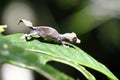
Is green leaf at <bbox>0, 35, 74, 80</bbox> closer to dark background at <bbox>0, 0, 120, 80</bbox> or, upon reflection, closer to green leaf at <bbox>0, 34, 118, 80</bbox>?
green leaf at <bbox>0, 34, 118, 80</bbox>

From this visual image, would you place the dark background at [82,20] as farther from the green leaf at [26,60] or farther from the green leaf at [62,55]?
the green leaf at [26,60]

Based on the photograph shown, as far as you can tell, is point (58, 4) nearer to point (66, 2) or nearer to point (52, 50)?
point (66, 2)

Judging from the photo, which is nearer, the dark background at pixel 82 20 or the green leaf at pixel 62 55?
the green leaf at pixel 62 55

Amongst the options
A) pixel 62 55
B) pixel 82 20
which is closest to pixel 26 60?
pixel 62 55

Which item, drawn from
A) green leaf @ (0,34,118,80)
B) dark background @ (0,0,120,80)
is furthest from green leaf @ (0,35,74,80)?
dark background @ (0,0,120,80)

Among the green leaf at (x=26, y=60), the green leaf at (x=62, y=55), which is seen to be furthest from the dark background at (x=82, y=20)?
the green leaf at (x=26, y=60)

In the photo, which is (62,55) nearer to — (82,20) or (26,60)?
(26,60)

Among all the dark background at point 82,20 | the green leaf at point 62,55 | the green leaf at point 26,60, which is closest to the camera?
the green leaf at point 26,60

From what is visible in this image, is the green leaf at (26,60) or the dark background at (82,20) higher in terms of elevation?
the dark background at (82,20)
